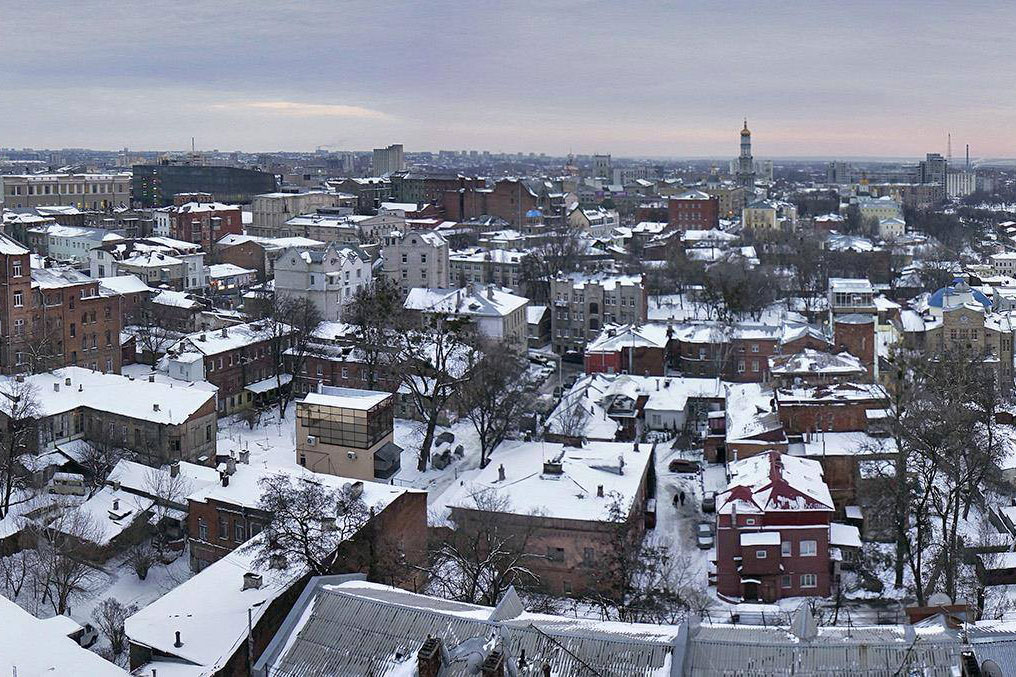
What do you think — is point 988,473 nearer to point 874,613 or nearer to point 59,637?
point 874,613

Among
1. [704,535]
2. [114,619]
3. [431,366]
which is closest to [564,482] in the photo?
[704,535]

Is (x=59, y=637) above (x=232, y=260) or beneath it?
beneath

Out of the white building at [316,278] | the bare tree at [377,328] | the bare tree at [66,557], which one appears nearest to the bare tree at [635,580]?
the bare tree at [66,557]

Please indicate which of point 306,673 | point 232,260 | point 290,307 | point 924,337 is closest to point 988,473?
point 306,673

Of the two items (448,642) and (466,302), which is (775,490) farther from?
(466,302)

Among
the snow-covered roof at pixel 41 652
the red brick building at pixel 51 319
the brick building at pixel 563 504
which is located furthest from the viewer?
the red brick building at pixel 51 319

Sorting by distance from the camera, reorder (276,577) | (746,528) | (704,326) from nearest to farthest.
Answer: (276,577)
(746,528)
(704,326)

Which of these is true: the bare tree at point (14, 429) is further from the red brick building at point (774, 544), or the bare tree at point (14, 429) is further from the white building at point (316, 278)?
the white building at point (316, 278)
